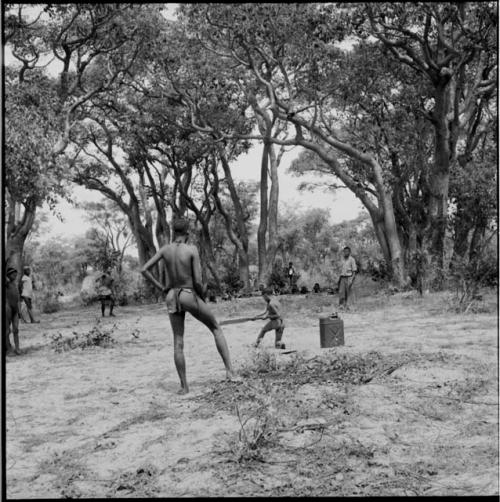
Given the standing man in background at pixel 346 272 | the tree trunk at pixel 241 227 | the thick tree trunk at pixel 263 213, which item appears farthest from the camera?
the tree trunk at pixel 241 227

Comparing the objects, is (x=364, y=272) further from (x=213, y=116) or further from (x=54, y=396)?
(x=54, y=396)

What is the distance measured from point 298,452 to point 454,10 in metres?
13.7

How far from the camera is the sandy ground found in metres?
4.05

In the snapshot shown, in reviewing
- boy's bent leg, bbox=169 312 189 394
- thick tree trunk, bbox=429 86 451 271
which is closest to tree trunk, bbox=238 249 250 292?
thick tree trunk, bbox=429 86 451 271

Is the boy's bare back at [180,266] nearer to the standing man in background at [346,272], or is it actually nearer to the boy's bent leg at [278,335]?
the boy's bent leg at [278,335]

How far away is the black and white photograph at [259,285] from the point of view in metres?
4.46

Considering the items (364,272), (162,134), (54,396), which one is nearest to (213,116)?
(162,134)

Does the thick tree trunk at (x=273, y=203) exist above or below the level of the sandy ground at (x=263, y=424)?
above

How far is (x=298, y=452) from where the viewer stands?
450 centimetres

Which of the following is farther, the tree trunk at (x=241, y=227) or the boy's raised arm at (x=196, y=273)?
the tree trunk at (x=241, y=227)

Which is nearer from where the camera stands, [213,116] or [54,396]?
[54,396]

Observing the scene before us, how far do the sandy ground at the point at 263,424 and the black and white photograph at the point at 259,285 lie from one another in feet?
0.09

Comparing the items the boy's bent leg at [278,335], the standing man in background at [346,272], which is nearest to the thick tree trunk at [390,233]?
the standing man in background at [346,272]

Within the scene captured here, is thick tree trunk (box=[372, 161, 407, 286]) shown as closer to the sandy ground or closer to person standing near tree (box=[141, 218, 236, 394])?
the sandy ground
